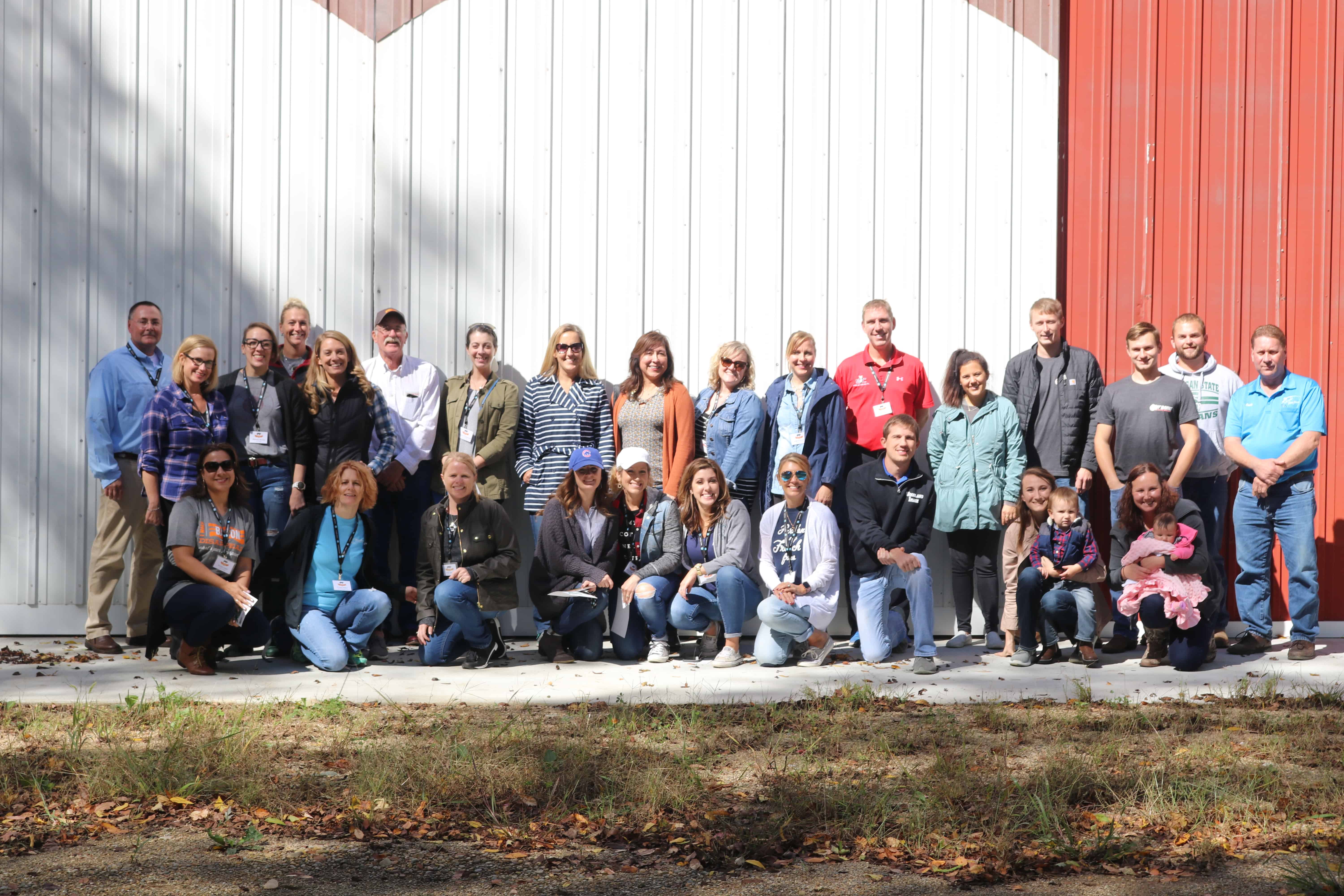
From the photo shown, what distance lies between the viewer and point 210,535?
20.9 ft

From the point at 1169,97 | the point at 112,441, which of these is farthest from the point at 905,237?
the point at 112,441

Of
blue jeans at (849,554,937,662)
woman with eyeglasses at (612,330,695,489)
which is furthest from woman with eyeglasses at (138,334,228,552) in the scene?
blue jeans at (849,554,937,662)

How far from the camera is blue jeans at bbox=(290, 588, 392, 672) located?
643cm

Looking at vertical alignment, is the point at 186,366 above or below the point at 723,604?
above

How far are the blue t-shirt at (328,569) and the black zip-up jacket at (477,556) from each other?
371 millimetres

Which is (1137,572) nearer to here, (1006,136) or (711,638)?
(711,638)

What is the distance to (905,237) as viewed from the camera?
825 cm

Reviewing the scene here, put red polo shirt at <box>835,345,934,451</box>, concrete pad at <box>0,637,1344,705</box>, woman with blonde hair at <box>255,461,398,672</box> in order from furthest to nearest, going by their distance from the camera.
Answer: red polo shirt at <box>835,345,934,451</box> → woman with blonde hair at <box>255,461,398,672</box> → concrete pad at <box>0,637,1344,705</box>

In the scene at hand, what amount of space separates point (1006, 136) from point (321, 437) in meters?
5.06

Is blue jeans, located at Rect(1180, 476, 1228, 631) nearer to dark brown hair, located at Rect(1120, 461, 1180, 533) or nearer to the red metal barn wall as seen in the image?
dark brown hair, located at Rect(1120, 461, 1180, 533)

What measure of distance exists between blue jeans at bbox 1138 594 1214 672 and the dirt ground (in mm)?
3242

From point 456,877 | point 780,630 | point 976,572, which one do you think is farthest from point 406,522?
point 456,877

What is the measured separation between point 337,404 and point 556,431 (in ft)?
4.43

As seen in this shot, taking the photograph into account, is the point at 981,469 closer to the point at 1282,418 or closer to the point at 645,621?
the point at 1282,418
